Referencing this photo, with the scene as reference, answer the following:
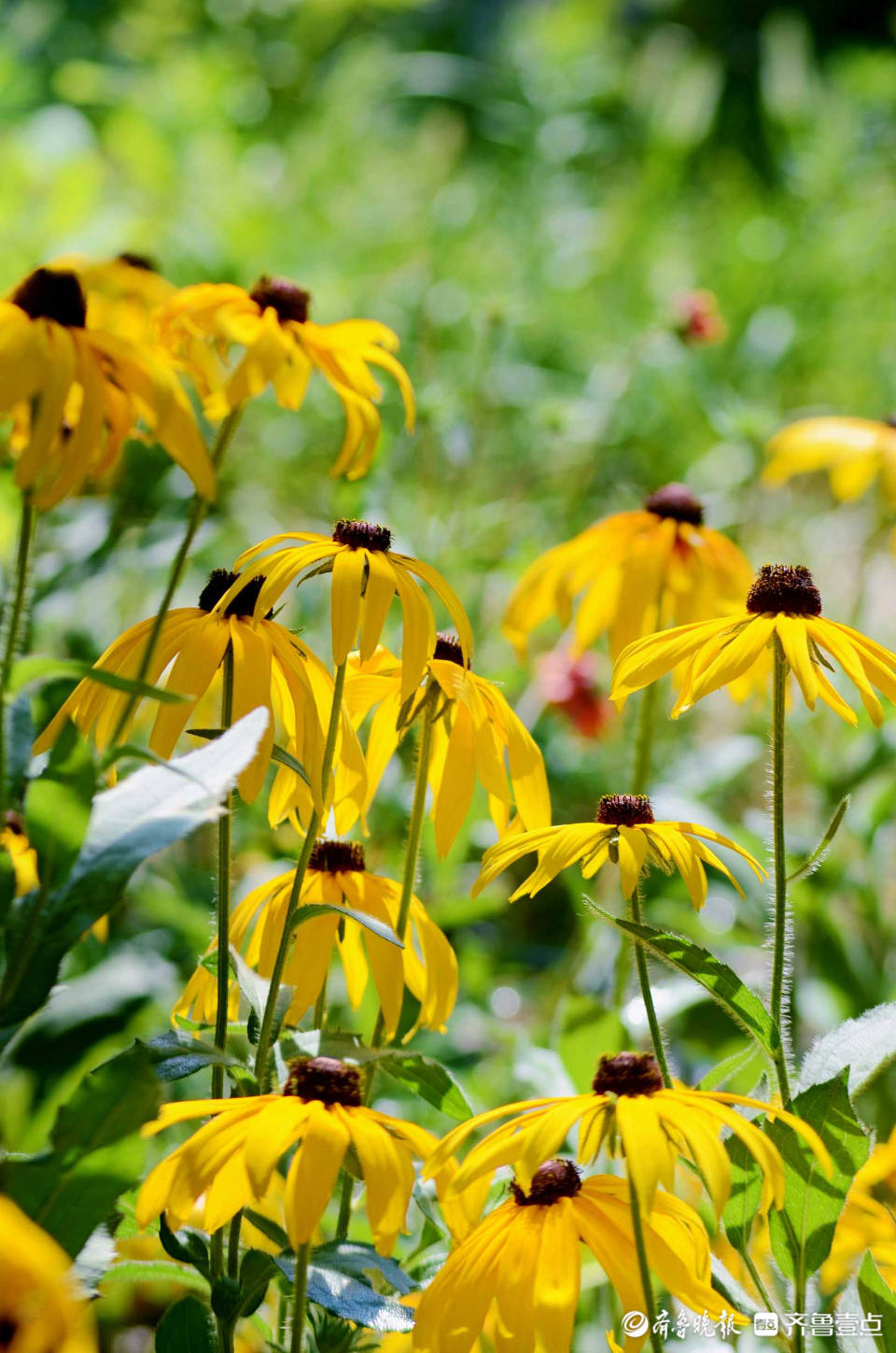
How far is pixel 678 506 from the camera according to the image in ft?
3.29

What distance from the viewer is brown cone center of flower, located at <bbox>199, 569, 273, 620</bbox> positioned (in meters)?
0.63

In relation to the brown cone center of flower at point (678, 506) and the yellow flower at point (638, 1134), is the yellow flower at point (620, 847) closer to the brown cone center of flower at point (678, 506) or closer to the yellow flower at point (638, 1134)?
the yellow flower at point (638, 1134)

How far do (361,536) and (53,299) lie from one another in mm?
169

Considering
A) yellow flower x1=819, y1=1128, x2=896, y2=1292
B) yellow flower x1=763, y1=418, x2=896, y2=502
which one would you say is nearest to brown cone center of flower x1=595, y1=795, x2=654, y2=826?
yellow flower x1=819, y1=1128, x2=896, y2=1292

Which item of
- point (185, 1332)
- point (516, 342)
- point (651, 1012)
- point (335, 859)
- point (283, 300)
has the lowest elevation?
point (185, 1332)

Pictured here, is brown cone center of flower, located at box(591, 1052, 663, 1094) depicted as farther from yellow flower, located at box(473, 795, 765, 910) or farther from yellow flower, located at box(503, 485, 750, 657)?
yellow flower, located at box(503, 485, 750, 657)

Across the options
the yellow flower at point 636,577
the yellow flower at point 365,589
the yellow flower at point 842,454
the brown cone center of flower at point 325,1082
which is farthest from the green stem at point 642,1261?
the yellow flower at point 842,454

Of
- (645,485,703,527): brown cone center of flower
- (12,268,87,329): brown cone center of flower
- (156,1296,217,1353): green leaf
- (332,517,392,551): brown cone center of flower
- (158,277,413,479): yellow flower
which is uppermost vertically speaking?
(645,485,703,527): brown cone center of flower

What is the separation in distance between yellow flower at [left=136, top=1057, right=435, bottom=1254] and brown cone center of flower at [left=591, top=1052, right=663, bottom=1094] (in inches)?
3.3

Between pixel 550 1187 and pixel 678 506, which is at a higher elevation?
pixel 678 506

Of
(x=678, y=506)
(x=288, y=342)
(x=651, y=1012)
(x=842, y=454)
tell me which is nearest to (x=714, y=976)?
(x=651, y=1012)

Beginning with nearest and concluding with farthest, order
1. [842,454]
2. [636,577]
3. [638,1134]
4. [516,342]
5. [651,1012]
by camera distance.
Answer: [638,1134], [651,1012], [636,577], [842,454], [516,342]

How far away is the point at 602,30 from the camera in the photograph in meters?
4.21

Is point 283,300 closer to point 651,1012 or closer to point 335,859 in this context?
point 335,859
